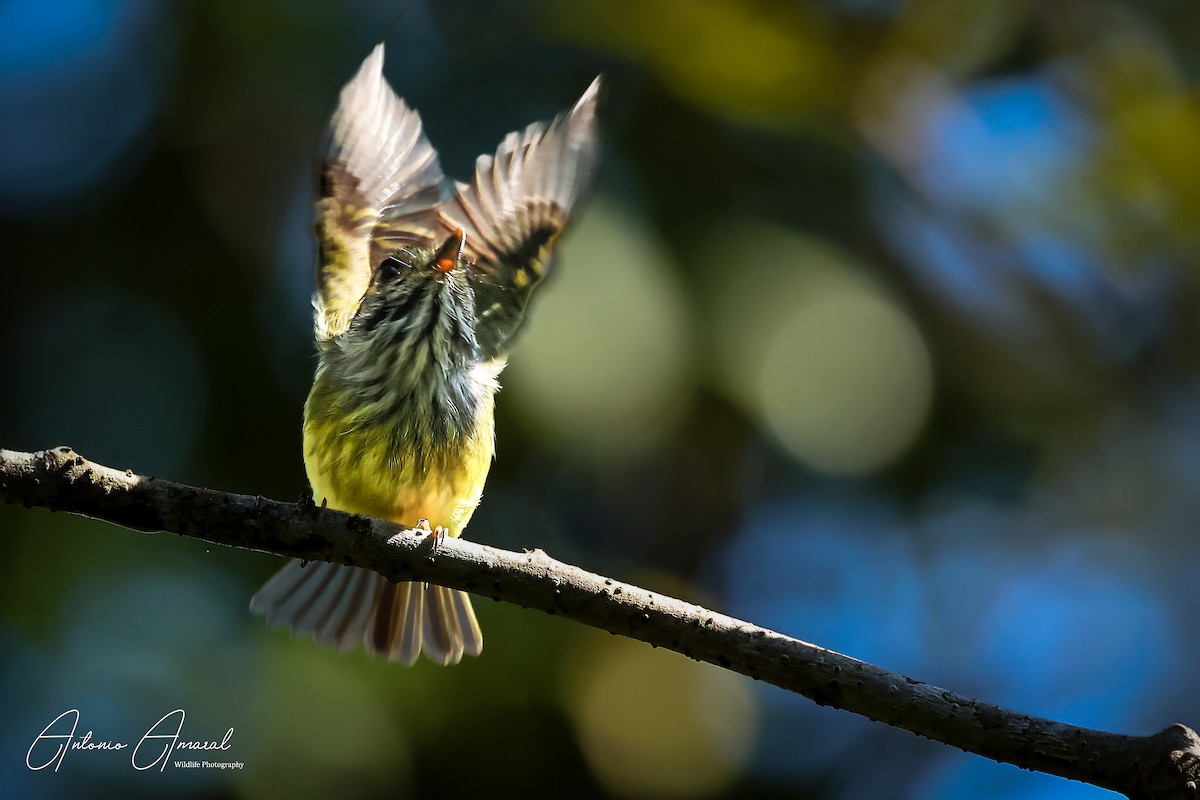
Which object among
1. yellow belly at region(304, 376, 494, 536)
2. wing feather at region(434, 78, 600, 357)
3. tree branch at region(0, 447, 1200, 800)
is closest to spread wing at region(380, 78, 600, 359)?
wing feather at region(434, 78, 600, 357)

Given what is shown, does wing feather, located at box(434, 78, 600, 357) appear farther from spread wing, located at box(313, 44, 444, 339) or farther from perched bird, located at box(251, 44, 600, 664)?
spread wing, located at box(313, 44, 444, 339)

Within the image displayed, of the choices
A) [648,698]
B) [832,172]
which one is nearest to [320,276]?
[648,698]

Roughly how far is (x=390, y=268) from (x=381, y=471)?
0.86 metres

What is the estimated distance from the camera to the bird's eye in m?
4.16

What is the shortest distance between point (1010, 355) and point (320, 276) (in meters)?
3.64

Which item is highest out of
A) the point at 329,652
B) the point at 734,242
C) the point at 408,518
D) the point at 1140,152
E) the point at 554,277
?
the point at 1140,152

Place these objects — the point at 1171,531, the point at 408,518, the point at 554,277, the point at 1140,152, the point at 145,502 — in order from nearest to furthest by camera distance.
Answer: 1. the point at 145,502
2. the point at 408,518
3. the point at 554,277
4. the point at 1140,152
5. the point at 1171,531

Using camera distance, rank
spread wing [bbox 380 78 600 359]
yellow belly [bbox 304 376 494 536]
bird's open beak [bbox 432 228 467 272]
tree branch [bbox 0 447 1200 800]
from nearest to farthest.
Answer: tree branch [bbox 0 447 1200 800], yellow belly [bbox 304 376 494 536], bird's open beak [bbox 432 228 467 272], spread wing [bbox 380 78 600 359]

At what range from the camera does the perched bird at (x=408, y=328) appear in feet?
12.4

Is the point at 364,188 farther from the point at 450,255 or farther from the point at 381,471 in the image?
the point at 381,471

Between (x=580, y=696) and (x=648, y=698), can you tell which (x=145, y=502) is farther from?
(x=648, y=698)

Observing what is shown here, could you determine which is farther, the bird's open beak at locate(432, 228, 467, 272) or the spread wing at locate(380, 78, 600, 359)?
the spread wing at locate(380, 78, 600, 359)

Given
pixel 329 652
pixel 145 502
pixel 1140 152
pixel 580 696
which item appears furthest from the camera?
pixel 1140 152

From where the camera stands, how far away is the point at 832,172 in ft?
20.1
